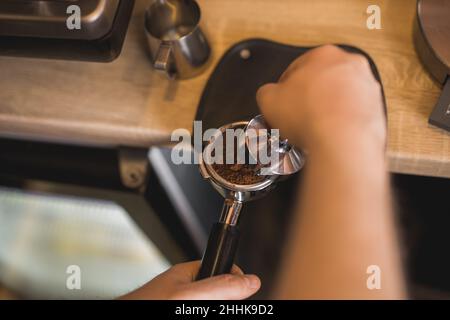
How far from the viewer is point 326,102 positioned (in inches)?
20.5

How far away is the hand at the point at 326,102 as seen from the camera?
506mm

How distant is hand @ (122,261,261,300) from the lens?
49cm

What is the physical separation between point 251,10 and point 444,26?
0.85ft

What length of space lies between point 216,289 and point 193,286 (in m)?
0.02

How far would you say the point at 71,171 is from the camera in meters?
0.78

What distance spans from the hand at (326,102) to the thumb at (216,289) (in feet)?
0.55

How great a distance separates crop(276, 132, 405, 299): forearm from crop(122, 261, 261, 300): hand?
0.15ft

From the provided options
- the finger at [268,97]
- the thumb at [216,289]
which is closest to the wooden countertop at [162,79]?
Answer: the finger at [268,97]

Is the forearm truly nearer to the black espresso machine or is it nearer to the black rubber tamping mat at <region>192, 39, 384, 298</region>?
the black rubber tamping mat at <region>192, 39, 384, 298</region>

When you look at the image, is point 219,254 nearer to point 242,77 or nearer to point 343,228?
point 343,228

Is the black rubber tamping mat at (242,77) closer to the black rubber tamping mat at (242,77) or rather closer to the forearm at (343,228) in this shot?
the black rubber tamping mat at (242,77)

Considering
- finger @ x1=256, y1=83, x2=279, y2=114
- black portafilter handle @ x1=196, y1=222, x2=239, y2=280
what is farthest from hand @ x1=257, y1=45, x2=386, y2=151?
black portafilter handle @ x1=196, y1=222, x2=239, y2=280

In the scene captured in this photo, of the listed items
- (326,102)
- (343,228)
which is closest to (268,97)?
(326,102)

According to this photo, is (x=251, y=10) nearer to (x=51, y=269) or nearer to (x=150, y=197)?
(x=150, y=197)
